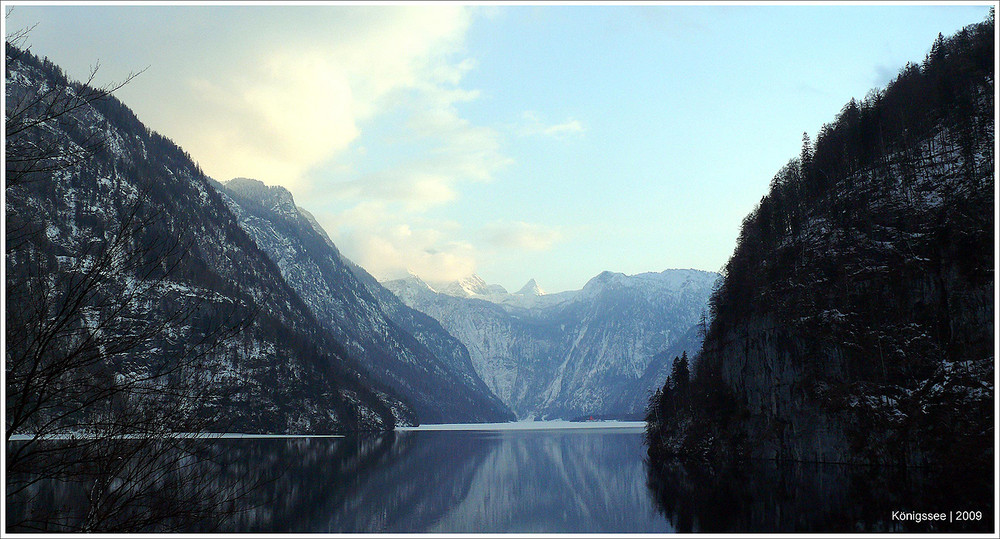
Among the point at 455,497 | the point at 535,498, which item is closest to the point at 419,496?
the point at 455,497

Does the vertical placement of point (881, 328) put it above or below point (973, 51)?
below

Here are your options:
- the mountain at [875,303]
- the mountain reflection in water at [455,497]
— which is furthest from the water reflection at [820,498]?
the mountain at [875,303]

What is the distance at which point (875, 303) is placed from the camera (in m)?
93.2

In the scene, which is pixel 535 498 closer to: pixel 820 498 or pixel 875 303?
pixel 820 498

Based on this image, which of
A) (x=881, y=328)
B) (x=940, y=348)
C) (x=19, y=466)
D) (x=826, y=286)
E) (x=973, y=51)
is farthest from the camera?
(x=973, y=51)

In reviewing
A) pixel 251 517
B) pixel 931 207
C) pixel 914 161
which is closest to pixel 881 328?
pixel 931 207

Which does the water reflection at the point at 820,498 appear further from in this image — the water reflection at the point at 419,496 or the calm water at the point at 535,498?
the water reflection at the point at 419,496

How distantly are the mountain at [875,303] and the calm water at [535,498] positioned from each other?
8.35 metres

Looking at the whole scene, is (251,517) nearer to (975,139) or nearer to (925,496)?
(925,496)

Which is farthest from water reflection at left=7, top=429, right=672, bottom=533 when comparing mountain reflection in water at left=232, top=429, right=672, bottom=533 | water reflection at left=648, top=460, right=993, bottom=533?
water reflection at left=648, top=460, right=993, bottom=533

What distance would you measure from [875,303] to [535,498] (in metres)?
55.7

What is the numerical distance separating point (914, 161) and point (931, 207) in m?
16.8

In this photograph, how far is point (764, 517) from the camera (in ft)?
158

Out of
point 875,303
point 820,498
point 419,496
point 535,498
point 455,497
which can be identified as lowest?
point 535,498
